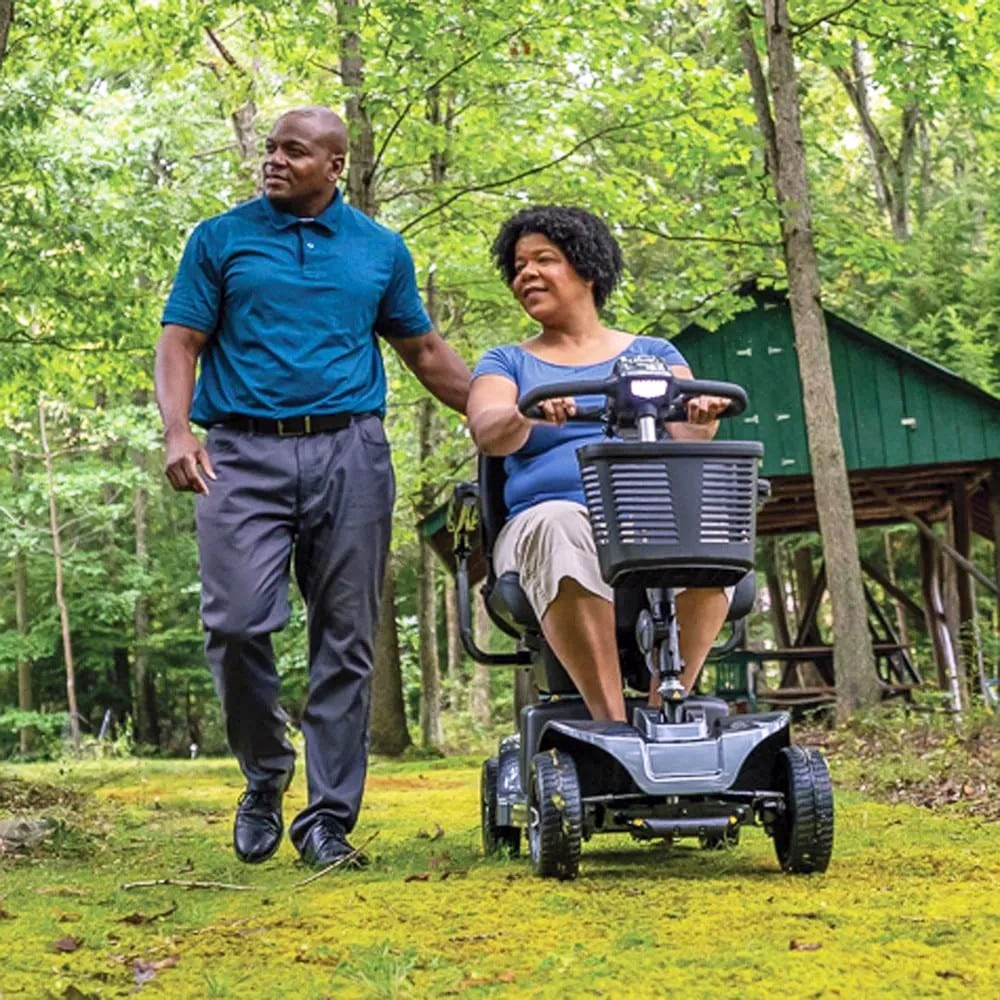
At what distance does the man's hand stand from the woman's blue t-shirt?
763mm

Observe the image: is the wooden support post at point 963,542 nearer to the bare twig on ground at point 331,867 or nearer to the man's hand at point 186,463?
the bare twig on ground at point 331,867

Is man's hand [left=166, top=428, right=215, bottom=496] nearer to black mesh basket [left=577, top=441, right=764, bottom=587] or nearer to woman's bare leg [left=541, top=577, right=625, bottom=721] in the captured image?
woman's bare leg [left=541, top=577, right=625, bottom=721]

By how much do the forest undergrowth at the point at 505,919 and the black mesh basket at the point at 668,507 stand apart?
692 mm

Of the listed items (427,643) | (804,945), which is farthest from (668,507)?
(427,643)

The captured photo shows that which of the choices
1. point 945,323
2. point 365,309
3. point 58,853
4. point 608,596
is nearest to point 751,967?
point 608,596

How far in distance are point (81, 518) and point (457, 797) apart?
2395 cm

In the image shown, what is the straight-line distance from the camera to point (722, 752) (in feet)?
10.6

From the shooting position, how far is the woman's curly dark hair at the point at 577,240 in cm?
401

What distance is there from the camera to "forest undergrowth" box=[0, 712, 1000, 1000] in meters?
2.18

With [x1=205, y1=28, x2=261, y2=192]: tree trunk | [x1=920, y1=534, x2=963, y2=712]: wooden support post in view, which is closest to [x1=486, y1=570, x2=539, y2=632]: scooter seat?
[x1=205, y1=28, x2=261, y2=192]: tree trunk

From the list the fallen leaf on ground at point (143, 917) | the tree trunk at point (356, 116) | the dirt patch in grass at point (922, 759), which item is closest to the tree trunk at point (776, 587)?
the tree trunk at point (356, 116)

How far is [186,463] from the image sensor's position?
12.6ft

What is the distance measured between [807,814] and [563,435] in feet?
3.85

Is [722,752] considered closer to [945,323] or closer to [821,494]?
[821,494]
